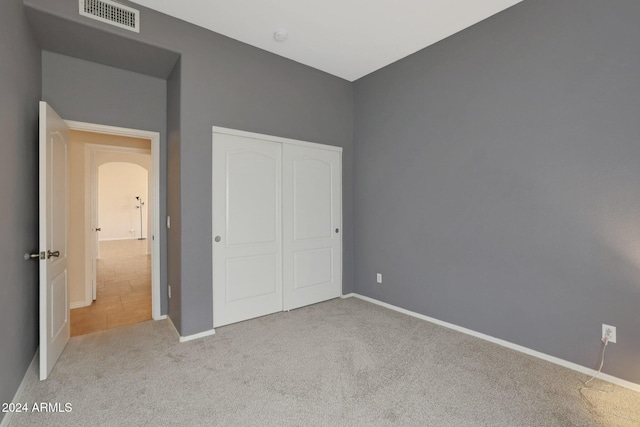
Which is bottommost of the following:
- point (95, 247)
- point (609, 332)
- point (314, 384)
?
point (314, 384)

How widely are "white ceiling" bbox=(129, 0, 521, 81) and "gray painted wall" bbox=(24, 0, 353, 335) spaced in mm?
142

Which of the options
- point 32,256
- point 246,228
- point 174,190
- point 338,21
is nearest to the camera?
point 32,256

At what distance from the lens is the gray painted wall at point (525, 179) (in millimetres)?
2141

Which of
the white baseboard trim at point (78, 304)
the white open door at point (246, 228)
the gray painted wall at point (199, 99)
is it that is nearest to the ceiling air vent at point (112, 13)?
the gray painted wall at point (199, 99)

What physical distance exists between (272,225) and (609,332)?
9.99 ft

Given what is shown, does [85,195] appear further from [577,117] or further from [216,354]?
[577,117]

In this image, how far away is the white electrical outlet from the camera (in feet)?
7.09

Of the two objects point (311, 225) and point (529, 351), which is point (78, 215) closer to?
point (311, 225)

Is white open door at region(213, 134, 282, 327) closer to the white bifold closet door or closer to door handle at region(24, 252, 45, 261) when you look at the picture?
the white bifold closet door

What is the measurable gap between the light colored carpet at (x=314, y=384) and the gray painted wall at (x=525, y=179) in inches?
16.2

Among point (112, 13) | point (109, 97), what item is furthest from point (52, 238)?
point (112, 13)

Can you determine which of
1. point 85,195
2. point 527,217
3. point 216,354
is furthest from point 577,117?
point 85,195

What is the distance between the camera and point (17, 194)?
6.82 ft

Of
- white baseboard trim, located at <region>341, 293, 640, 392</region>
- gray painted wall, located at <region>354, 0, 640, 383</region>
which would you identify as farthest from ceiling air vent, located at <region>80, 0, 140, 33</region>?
white baseboard trim, located at <region>341, 293, 640, 392</region>
